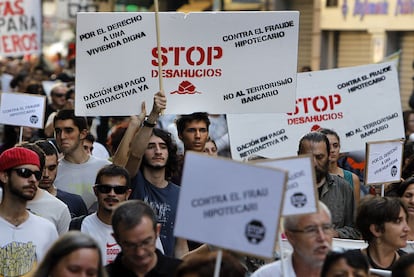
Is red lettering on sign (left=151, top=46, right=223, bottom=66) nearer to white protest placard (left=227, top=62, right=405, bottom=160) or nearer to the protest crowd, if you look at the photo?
the protest crowd

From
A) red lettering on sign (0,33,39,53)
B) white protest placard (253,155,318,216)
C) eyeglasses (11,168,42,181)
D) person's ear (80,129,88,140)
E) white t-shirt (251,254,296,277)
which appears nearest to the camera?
white protest placard (253,155,318,216)

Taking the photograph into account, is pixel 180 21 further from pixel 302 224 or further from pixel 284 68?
pixel 302 224

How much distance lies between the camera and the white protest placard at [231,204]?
5309 mm

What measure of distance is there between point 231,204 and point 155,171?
2877 millimetres

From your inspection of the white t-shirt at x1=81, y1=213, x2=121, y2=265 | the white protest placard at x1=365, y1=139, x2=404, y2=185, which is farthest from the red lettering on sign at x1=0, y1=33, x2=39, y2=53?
the white t-shirt at x1=81, y1=213, x2=121, y2=265

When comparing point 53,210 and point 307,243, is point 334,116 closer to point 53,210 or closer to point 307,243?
point 53,210

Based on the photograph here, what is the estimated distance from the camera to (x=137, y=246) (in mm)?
6016

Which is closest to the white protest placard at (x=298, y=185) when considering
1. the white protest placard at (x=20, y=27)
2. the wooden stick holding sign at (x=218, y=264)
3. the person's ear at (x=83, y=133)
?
the wooden stick holding sign at (x=218, y=264)

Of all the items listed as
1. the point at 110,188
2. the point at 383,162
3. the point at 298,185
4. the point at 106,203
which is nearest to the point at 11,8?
the point at 383,162

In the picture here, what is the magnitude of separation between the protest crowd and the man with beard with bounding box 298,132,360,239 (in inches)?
0.4

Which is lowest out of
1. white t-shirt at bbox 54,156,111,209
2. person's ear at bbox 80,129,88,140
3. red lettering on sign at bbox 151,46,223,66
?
white t-shirt at bbox 54,156,111,209

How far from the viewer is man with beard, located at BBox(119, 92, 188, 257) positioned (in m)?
7.95

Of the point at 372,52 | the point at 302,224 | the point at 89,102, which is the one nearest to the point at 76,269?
the point at 302,224

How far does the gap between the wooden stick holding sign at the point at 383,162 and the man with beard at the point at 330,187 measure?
1.21 ft
